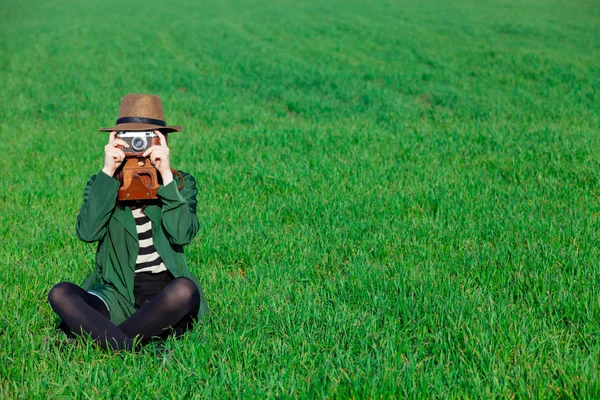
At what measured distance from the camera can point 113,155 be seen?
126 inches

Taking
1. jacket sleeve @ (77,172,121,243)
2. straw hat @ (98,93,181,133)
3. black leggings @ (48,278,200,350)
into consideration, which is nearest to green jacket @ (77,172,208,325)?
jacket sleeve @ (77,172,121,243)

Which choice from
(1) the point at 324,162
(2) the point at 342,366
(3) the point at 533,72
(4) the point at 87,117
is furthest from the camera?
(3) the point at 533,72

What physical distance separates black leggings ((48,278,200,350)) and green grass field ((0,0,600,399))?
125 mm

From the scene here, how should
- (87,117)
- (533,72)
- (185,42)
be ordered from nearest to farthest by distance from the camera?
(87,117) < (533,72) < (185,42)

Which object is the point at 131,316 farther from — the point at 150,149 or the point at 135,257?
the point at 150,149

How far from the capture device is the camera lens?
3.21 m

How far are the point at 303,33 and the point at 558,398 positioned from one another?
20.2 meters

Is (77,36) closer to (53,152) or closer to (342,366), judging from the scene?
(53,152)

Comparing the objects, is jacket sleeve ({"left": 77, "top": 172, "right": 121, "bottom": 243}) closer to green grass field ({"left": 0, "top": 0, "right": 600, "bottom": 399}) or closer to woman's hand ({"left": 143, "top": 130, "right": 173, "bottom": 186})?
woman's hand ({"left": 143, "top": 130, "right": 173, "bottom": 186})

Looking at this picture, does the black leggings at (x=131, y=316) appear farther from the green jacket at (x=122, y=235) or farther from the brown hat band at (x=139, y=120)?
the brown hat band at (x=139, y=120)

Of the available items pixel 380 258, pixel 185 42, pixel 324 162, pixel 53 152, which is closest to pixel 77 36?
pixel 185 42

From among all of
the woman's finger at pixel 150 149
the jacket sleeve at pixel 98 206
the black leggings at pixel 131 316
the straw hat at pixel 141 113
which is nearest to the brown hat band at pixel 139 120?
the straw hat at pixel 141 113

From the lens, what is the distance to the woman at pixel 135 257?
315cm

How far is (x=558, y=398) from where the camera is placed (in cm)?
254
